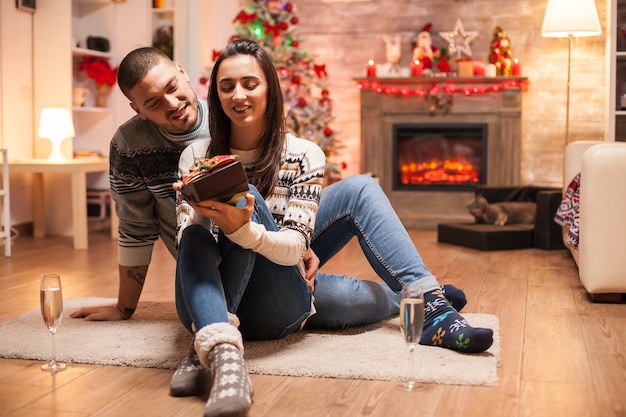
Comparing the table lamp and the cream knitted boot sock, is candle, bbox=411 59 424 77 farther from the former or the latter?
the cream knitted boot sock

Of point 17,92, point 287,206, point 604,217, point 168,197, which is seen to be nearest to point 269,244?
point 287,206

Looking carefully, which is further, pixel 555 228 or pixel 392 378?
pixel 555 228

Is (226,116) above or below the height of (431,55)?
below

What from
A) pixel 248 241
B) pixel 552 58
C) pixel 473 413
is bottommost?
pixel 473 413

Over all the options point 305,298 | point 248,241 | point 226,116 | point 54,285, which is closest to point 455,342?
point 305,298

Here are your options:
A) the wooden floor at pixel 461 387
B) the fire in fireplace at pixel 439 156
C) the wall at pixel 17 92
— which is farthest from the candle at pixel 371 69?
the wooden floor at pixel 461 387

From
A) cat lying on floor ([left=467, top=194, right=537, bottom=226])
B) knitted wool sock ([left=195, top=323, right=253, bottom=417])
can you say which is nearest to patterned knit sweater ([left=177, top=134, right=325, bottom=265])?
knitted wool sock ([left=195, top=323, right=253, bottom=417])

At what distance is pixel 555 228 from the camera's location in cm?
505

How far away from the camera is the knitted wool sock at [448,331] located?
234 centimetres

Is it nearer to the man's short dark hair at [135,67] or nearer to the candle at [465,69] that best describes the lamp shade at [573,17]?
the candle at [465,69]

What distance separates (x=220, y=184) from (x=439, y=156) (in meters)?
4.91

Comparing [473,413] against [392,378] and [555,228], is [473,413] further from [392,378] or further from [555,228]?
[555,228]

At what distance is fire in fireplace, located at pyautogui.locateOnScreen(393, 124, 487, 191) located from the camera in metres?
6.58

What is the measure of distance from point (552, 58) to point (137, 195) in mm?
4663
